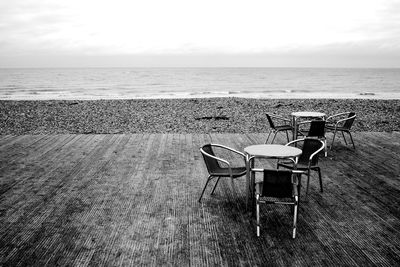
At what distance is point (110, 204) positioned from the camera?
403cm

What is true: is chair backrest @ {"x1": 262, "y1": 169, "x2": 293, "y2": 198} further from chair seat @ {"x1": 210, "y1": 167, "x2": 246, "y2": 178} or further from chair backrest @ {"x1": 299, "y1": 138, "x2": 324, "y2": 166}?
chair backrest @ {"x1": 299, "y1": 138, "x2": 324, "y2": 166}

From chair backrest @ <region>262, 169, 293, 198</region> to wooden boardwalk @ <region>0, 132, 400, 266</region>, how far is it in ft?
1.38

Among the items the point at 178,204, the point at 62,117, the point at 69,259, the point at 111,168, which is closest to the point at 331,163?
the point at 178,204

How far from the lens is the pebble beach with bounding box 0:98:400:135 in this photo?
414 inches

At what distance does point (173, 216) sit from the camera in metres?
3.67

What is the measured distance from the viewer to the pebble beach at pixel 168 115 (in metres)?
10.5

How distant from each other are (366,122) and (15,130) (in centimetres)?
1121

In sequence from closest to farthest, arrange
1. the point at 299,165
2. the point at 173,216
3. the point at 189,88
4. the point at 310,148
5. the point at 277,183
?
1. the point at 277,183
2. the point at 173,216
3. the point at 299,165
4. the point at 310,148
5. the point at 189,88

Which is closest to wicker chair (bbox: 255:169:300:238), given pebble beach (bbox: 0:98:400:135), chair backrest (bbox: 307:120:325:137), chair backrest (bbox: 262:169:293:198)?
chair backrest (bbox: 262:169:293:198)

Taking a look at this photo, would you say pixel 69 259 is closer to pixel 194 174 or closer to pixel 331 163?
pixel 194 174

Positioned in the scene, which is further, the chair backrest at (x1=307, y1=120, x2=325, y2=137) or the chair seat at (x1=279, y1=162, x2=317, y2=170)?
the chair backrest at (x1=307, y1=120, x2=325, y2=137)

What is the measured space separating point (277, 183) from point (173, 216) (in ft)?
3.96

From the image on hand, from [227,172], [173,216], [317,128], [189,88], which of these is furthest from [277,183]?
[189,88]

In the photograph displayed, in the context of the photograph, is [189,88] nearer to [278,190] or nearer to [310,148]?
[310,148]
